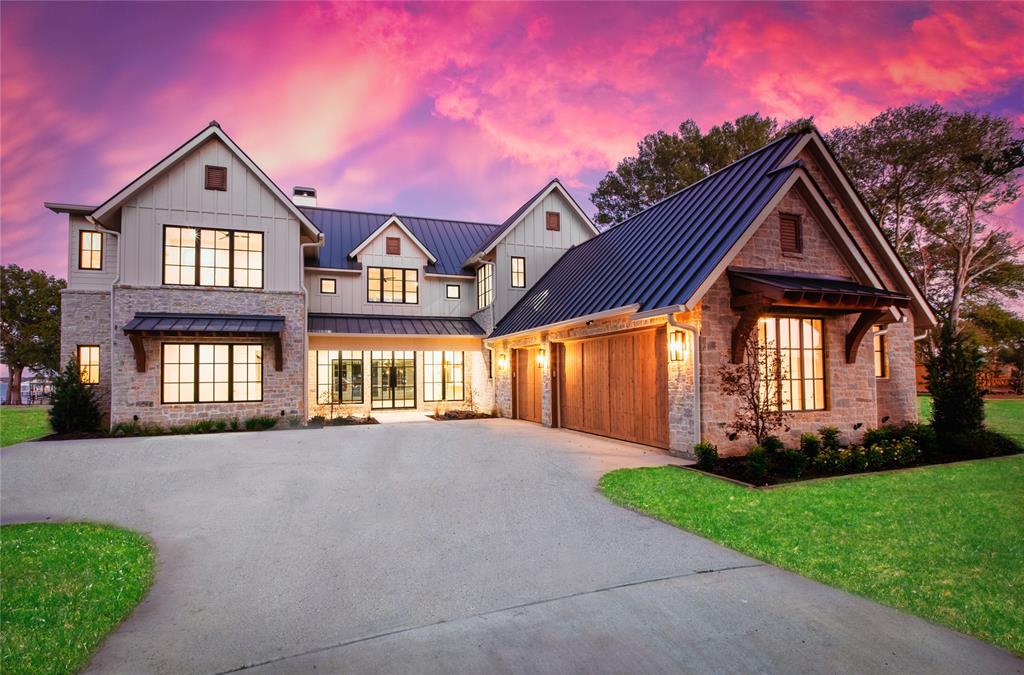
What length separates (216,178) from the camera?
15469mm

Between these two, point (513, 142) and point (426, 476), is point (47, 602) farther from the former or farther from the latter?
point (513, 142)

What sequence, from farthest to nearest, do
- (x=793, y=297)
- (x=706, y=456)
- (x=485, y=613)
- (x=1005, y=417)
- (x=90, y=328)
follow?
(x=1005, y=417) < (x=90, y=328) < (x=793, y=297) < (x=706, y=456) < (x=485, y=613)

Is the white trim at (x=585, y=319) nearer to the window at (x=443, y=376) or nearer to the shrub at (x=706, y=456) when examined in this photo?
the shrub at (x=706, y=456)

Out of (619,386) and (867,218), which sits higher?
(867,218)

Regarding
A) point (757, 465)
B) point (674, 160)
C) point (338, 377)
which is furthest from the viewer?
point (674, 160)

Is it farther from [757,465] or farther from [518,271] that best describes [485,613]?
[518,271]

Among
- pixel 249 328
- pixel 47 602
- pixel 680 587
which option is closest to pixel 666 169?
pixel 249 328

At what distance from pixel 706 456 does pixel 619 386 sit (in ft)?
12.0

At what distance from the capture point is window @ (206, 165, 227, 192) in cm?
1540

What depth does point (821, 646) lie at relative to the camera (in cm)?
334

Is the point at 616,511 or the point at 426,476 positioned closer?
the point at 616,511

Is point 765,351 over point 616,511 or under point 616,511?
over

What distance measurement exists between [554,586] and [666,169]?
29876mm

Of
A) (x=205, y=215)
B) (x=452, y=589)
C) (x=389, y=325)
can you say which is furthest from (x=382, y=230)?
(x=452, y=589)
